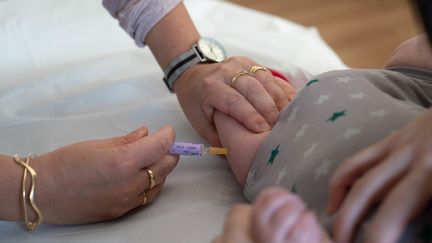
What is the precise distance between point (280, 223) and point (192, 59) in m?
0.54

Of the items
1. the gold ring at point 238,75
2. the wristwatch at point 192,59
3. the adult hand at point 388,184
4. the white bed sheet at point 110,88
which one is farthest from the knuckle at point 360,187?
the wristwatch at point 192,59

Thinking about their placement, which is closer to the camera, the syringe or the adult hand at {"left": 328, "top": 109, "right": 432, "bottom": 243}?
the adult hand at {"left": 328, "top": 109, "right": 432, "bottom": 243}

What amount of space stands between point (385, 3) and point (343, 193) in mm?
2077

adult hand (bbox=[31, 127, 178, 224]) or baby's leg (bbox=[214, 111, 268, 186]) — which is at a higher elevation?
adult hand (bbox=[31, 127, 178, 224])

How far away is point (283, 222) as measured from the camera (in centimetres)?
45

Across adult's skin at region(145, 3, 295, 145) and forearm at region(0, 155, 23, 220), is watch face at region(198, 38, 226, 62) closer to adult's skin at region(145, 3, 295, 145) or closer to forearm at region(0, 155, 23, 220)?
adult's skin at region(145, 3, 295, 145)

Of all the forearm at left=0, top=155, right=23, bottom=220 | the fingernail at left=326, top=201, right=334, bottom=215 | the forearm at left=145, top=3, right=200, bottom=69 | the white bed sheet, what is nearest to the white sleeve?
the forearm at left=145, top=3, right=200, bottom=69

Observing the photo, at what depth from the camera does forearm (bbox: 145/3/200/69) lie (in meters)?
0.97

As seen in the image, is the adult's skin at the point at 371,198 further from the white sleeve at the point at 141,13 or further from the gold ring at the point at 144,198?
the white sleeve at the point at 141,13

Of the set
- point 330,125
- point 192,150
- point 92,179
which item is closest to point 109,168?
point 92,179

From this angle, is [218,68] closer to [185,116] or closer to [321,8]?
[185,116]

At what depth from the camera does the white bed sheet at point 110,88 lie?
750mm

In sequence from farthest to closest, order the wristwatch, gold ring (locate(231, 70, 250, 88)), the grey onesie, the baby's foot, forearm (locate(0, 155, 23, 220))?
the wristwatch → gold ring (locate(231, 70, 250, 88)) → forearm (locate(0, 155, 23, 220)) → the grey onesie → the baby's foot

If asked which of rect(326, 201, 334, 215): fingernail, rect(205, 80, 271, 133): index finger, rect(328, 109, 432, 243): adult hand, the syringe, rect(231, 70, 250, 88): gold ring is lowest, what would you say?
the syringe
